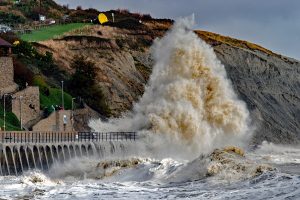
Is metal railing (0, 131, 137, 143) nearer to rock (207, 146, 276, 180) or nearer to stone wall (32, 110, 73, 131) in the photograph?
stone wall (32, 110, 73, 131)

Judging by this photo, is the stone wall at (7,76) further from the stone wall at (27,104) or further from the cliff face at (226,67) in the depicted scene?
the cliff face at (226,67)

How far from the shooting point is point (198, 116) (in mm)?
64438

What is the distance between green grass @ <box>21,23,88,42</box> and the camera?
10901 centimetres

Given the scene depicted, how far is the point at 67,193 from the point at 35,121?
31.2 meters

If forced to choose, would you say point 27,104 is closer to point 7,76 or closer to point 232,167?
point 7,76

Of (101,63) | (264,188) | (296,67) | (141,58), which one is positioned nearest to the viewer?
(264,188)

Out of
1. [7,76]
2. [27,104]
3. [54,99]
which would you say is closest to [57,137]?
[27,104]

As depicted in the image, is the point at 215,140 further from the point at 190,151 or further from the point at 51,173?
the point at 51,173

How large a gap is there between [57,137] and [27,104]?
328 inches

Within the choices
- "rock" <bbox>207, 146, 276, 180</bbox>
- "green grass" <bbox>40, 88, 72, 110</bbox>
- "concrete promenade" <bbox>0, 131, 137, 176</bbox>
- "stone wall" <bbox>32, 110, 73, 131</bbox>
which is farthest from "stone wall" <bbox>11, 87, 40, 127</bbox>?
"rock" <bbox>207, 146, 276, 180</bbox>

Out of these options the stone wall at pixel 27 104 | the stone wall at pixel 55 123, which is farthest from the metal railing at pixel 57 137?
the stone wall at pixel 27 104

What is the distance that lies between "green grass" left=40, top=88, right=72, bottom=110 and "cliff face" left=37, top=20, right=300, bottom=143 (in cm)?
854

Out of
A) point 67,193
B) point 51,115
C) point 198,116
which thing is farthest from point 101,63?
point 67,193

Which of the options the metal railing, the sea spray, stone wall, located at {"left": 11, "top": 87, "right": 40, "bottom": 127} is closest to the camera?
the metal railing
